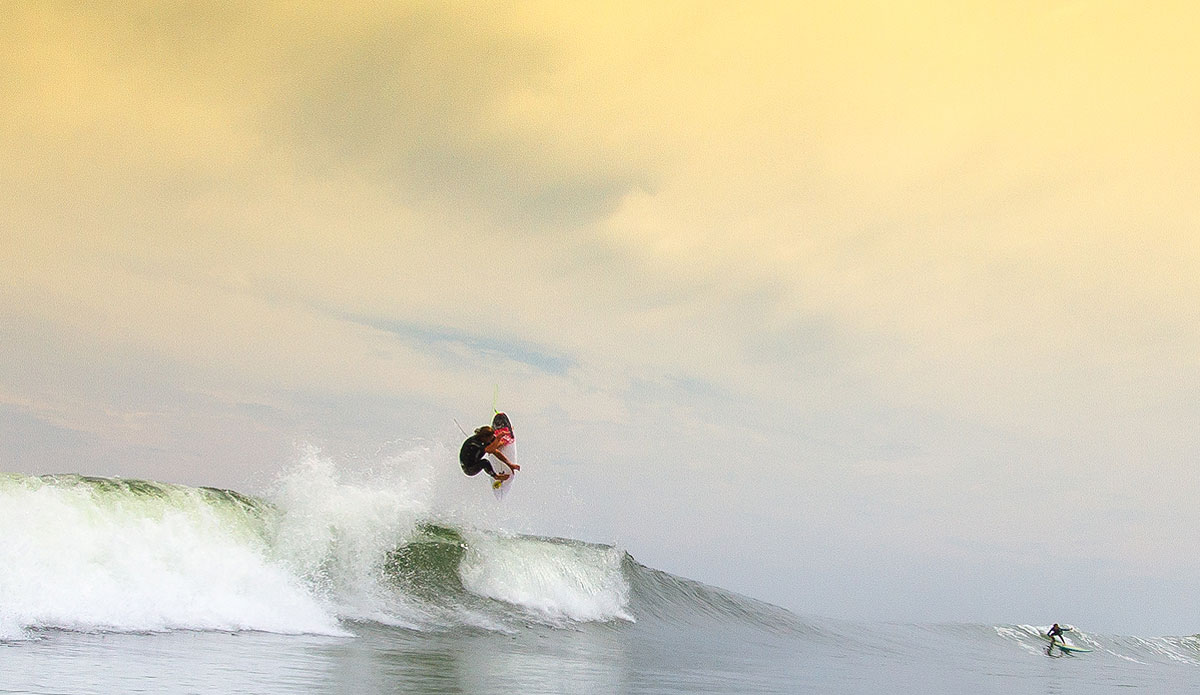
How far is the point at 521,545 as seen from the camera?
2042cm

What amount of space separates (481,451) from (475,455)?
0.13 m

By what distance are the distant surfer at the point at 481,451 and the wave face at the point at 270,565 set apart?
8.40 feet

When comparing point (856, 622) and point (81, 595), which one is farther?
point (856, 622)

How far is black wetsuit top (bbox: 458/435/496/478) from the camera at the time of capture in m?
15.5

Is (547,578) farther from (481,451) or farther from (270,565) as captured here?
(270,565)

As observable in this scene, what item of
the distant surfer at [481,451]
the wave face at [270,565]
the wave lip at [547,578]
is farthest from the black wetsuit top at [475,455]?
the wave lip at [547,578]

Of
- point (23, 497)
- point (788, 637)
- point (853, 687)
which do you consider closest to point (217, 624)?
point (23, 497)

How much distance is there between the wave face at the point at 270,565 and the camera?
10.9 meters

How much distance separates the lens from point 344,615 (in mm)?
13594

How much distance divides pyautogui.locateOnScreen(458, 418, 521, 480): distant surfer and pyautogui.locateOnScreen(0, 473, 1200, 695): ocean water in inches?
101

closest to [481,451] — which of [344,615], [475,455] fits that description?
[475,455]

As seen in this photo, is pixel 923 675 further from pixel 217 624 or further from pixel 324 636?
pixel 217 624

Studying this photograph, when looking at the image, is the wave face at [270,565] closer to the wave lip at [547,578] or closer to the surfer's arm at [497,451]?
the wave lip at [547,578]

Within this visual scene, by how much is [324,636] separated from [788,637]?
52.5 feet
